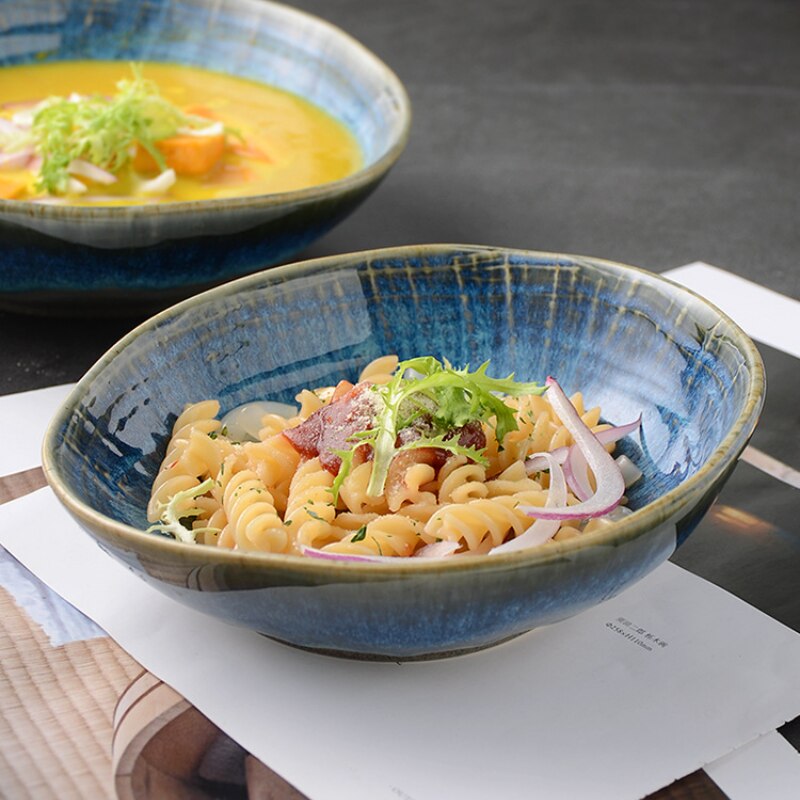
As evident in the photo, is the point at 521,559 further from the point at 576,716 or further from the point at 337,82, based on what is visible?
the point at 337,82

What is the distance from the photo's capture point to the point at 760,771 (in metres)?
1.23

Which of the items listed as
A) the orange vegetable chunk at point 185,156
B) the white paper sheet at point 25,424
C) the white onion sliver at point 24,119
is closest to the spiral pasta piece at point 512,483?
the white paper sheet at point 25,424

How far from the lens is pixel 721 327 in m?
1.51

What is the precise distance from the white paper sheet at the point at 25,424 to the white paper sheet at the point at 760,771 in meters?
0.92

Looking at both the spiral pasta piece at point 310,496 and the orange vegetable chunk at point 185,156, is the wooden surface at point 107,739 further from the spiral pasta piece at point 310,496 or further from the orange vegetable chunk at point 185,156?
the orange vegetable chunk at point 185,156

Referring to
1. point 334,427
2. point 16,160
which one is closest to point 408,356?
point 334,427

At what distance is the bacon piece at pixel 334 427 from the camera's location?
1370 millimetres

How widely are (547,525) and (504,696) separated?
0.17 m

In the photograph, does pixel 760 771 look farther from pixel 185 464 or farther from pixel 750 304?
pixel 750 304

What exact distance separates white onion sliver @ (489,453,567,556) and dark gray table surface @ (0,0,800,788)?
273 millimetres

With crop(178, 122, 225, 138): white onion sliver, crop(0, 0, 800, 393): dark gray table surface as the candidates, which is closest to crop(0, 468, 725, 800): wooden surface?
crop(0, 0, 800, 393): dark gray table surface

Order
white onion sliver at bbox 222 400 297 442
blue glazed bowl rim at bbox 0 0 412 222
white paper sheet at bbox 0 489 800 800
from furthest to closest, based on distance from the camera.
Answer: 1. blue glazed bowl rim at bbox 0 0 412 222
2. white onion sliver at bbox 222 400 297 442
3. white paper sheet at bbox 0 489 800 800

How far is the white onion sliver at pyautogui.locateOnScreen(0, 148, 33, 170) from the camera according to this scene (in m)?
2.25

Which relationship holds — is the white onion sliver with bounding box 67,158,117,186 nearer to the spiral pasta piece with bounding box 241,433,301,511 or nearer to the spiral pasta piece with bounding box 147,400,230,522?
the spiral pasta piece with bounding box 147,400,230,522
